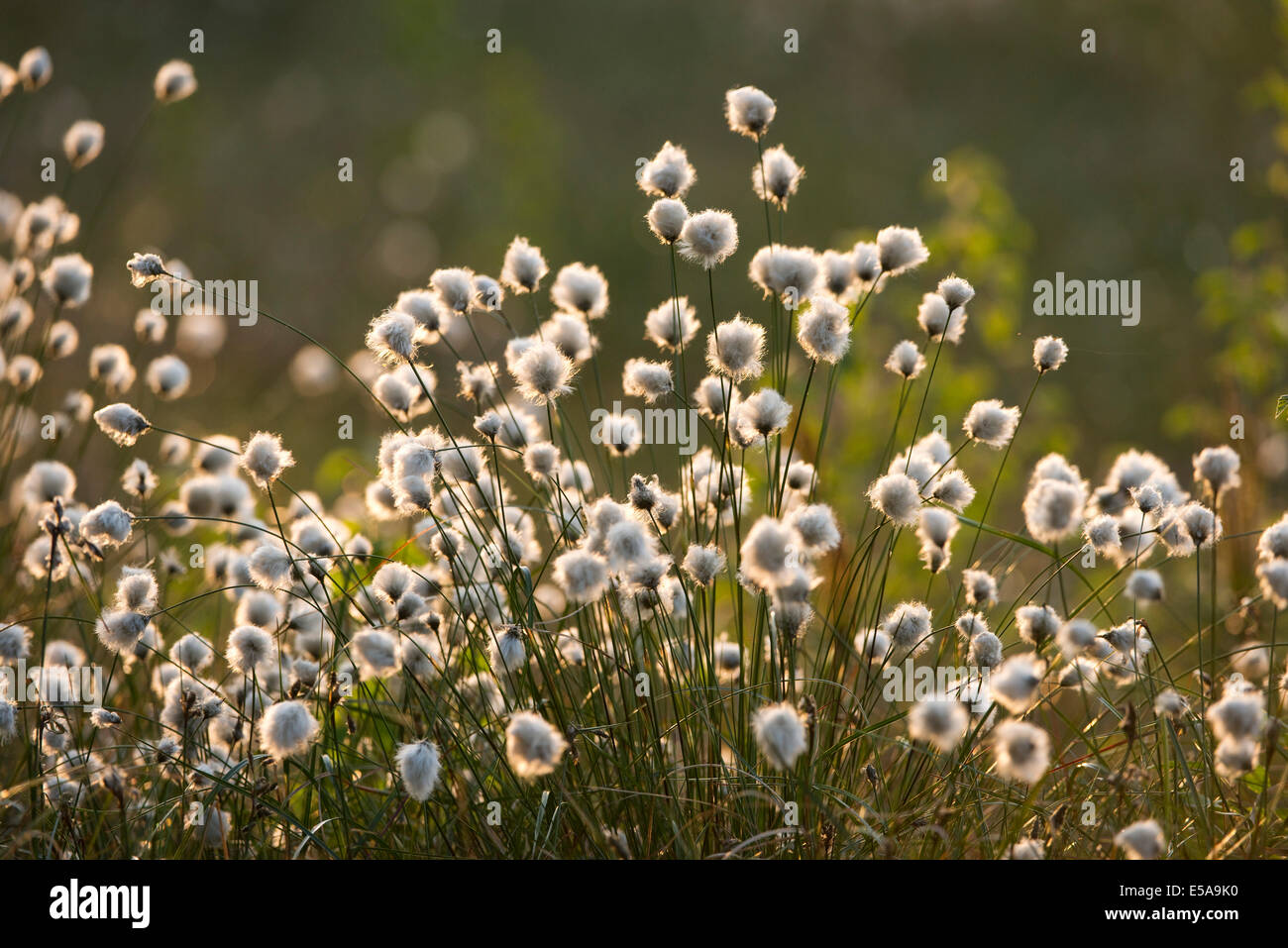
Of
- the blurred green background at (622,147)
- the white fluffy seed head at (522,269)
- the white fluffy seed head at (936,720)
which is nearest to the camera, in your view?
the white fluffy seed head at (936,720)

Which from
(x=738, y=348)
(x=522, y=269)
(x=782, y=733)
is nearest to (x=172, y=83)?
(x=522, y=269)

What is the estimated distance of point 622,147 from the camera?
10.5m

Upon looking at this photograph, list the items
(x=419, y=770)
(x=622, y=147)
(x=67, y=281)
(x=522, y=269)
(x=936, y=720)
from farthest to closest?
(x=622, y=147), (x=67, y=281), (x=522, y=269), (x=419, y=770), (x=936, y=720)

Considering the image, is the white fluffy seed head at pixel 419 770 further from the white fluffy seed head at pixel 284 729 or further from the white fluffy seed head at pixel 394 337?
the white fluffy seed head at pixel 394 337

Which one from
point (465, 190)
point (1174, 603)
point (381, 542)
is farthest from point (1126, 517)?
point (465, 190)

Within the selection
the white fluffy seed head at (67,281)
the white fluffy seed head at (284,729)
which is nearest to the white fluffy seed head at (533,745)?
the white fluffy seed head at (284,729)

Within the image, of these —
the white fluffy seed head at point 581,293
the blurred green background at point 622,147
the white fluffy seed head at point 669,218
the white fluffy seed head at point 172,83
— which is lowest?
the white fluffy seed head at point 581,293

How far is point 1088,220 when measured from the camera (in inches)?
354

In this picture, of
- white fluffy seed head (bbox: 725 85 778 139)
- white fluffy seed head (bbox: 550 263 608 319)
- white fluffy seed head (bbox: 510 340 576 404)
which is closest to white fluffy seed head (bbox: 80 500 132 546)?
white fluffy seed head (bbox: 510 340 576 404)

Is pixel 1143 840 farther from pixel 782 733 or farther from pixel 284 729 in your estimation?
pixel 284 729

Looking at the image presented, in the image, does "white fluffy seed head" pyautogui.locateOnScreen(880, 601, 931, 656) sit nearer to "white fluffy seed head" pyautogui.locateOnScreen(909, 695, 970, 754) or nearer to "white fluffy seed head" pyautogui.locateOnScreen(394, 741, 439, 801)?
"white fluffy seed head" pyautogui.locateOnScreen(909, 695, 970, 754)

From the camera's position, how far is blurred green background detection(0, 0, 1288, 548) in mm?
7414

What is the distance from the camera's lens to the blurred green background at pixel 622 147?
7.41 m

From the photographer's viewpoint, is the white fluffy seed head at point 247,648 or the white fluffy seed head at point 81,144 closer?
the white fluffy seed head at point 247,648
